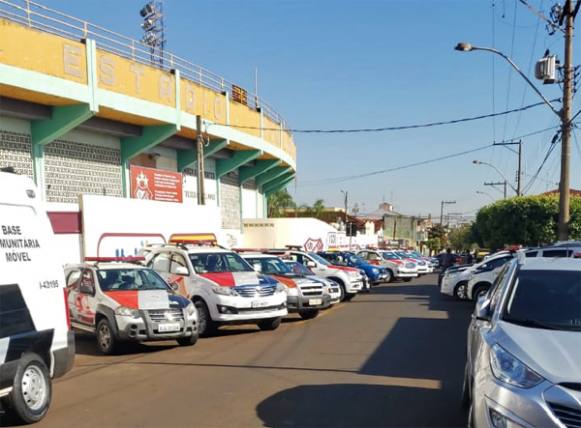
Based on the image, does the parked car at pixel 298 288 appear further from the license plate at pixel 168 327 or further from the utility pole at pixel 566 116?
the utility pole at pixel 566 116

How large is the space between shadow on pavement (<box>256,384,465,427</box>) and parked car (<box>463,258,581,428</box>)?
1.26m

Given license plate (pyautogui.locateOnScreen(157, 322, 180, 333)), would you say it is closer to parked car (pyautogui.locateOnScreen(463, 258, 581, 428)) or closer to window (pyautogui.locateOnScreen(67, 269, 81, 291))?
window (pyautogui.locateOnScreen(67, 269, 81, 291))

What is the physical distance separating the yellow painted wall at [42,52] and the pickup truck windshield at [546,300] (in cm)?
1549

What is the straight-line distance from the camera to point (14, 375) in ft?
19.8

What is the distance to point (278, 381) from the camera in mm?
8062

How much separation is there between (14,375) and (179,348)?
5282 millimetres

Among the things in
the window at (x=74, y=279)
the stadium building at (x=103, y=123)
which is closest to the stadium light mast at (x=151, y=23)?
the stadium building at (x=103, y=123)

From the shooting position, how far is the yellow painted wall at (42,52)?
1655cm

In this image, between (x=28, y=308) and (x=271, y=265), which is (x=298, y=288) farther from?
(x=28, y=308)

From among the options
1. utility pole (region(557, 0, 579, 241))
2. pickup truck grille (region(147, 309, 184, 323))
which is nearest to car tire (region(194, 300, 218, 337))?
pickup truck grille (region(147, 309, 184, 323))

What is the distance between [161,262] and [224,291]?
225 centimetres

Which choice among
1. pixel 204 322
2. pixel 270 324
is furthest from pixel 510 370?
pixel 270 324

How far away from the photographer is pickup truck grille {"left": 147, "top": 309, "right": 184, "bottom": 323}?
1059 centimetres

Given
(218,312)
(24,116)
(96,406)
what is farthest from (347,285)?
(96,406)
